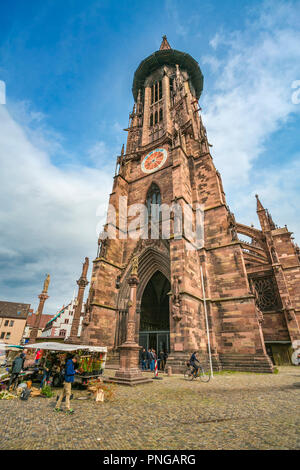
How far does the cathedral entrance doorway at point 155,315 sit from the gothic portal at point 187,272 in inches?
3.0

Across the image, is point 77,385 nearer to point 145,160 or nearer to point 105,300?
point 105,300

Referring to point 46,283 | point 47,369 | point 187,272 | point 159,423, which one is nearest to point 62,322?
point 46,283

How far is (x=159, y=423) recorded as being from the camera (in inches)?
142

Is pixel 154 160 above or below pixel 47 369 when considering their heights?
above

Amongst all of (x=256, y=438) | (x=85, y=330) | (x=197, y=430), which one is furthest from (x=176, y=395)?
Answer: (x=85, y=330)

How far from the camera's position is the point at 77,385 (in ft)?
23.8

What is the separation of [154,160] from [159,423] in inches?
780

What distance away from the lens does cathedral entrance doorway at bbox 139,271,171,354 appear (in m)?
14.2

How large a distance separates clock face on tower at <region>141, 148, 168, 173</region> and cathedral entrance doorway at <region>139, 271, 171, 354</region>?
31.0 ft

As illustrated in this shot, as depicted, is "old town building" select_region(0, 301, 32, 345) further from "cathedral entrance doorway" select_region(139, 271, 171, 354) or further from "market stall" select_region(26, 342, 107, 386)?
"market stall" select_region(26, 342, 107, 386)

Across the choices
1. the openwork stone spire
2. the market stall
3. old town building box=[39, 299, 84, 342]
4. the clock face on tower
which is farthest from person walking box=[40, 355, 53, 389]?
the openwork stone spire

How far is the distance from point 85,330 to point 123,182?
12.8 metres

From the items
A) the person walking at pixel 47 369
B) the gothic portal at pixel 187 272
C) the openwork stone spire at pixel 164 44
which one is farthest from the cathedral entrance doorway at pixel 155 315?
the openwork stone spire at pixel 164 44

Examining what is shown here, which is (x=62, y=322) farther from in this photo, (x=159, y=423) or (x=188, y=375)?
(x=159, y=423)
